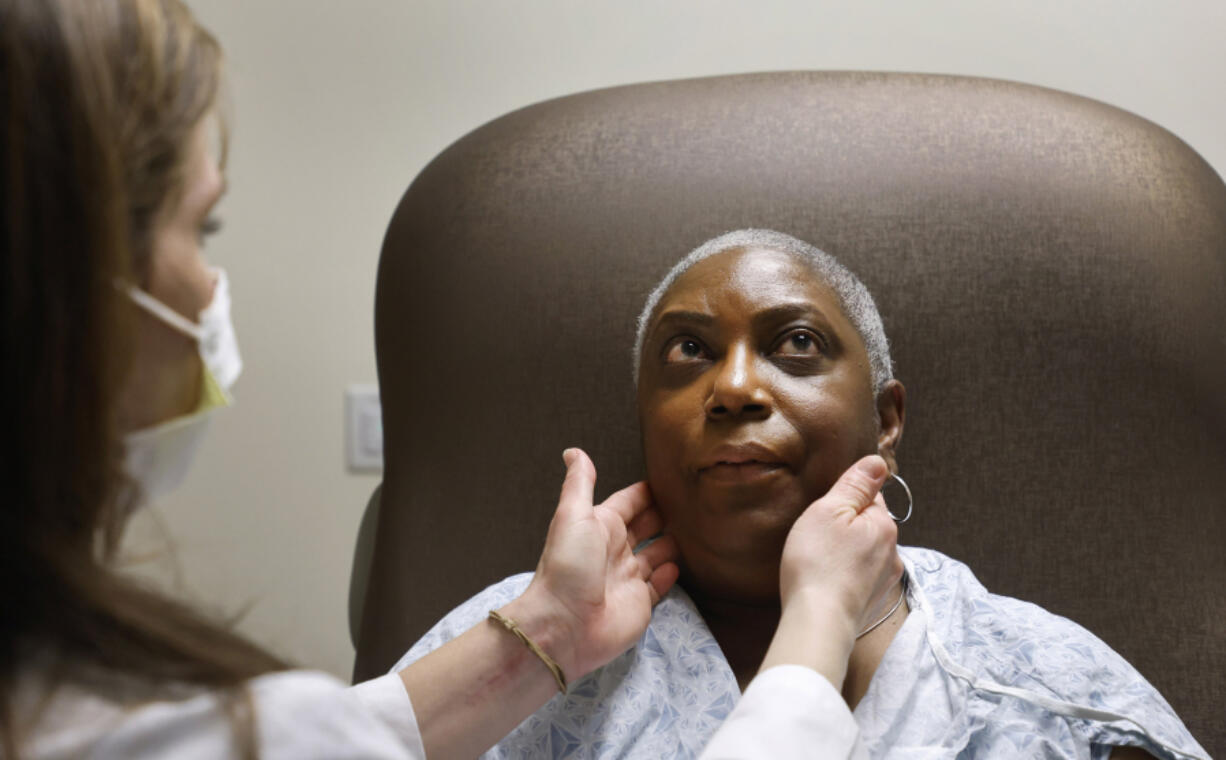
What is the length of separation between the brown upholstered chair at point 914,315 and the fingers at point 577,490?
270 millimetres

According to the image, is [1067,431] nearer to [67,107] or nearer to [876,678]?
[876,678]

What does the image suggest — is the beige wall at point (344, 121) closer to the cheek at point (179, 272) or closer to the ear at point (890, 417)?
the ear at point (890, 417)

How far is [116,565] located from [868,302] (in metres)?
0.87

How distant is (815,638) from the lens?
85 cm

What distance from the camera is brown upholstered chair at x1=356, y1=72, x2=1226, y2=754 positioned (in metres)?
1.30

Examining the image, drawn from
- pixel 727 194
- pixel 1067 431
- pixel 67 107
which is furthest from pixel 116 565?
pixel 1067 431

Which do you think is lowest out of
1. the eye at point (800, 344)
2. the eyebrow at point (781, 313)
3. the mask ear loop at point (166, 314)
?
the eye at point (800, 344)

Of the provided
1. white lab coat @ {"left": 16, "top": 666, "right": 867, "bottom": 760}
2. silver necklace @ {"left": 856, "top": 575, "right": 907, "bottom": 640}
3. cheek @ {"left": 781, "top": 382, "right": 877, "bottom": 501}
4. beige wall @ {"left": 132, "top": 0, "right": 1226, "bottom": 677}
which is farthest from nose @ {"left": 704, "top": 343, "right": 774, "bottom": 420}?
beige wall @ {"left": 132, "top": 0, "right": 1226, "bottom": 677}

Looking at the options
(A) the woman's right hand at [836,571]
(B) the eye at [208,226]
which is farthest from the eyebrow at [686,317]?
(B) the eye at [208,226]

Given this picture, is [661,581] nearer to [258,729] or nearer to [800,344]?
[800,344]

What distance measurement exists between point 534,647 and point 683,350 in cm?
37

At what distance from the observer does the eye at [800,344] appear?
1112 millimetres

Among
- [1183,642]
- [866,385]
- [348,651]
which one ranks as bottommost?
[348,651]

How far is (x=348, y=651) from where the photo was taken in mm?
1865
